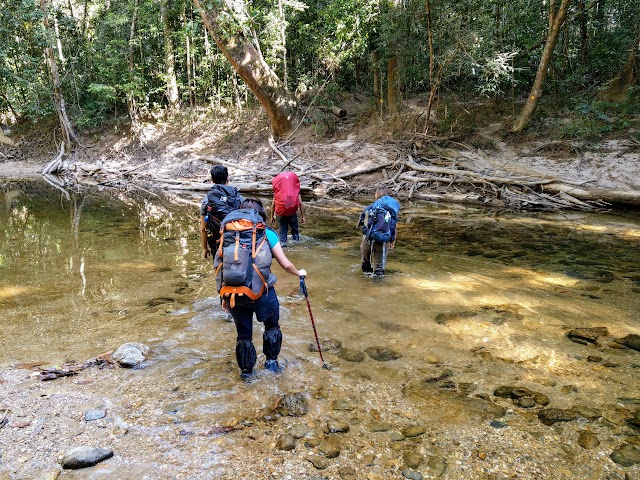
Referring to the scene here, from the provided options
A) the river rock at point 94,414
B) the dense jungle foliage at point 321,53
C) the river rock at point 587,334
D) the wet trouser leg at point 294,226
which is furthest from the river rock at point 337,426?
the dense jungle foliage at point 321,53

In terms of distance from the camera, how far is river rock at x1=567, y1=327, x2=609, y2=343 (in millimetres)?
4903

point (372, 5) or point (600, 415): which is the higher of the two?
point (372, 5)

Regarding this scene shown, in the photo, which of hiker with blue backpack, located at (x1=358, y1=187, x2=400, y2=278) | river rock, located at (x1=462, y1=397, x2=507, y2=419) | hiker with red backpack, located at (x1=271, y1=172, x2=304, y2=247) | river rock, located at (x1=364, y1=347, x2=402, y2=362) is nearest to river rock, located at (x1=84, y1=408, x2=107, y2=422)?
river rock, located at (x1=364, y1=347, x2=402, y2=362)

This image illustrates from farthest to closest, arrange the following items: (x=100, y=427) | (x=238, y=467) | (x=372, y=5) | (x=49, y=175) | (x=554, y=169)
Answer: (x=49, y=175)
(x=372, y=5)
(x=554, y=169)
(x=100, y=427)
(x=238, y=467)

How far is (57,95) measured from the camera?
79.2 ft

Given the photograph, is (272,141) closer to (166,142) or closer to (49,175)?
(166,142)

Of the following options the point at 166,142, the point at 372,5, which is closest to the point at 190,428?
the point at 372,5

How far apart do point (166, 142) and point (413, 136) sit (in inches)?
556

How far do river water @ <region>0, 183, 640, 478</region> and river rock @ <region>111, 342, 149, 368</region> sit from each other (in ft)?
0.46

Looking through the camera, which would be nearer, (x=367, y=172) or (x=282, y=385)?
(x=282, y=385)

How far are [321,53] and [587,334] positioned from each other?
18.0 metres

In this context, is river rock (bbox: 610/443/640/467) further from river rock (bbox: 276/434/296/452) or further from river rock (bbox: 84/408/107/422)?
river rock (bbox: 84/408/107/422)

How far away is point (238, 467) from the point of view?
2.95 m

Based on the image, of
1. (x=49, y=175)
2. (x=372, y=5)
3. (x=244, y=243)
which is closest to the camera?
(x=244, y=243)
